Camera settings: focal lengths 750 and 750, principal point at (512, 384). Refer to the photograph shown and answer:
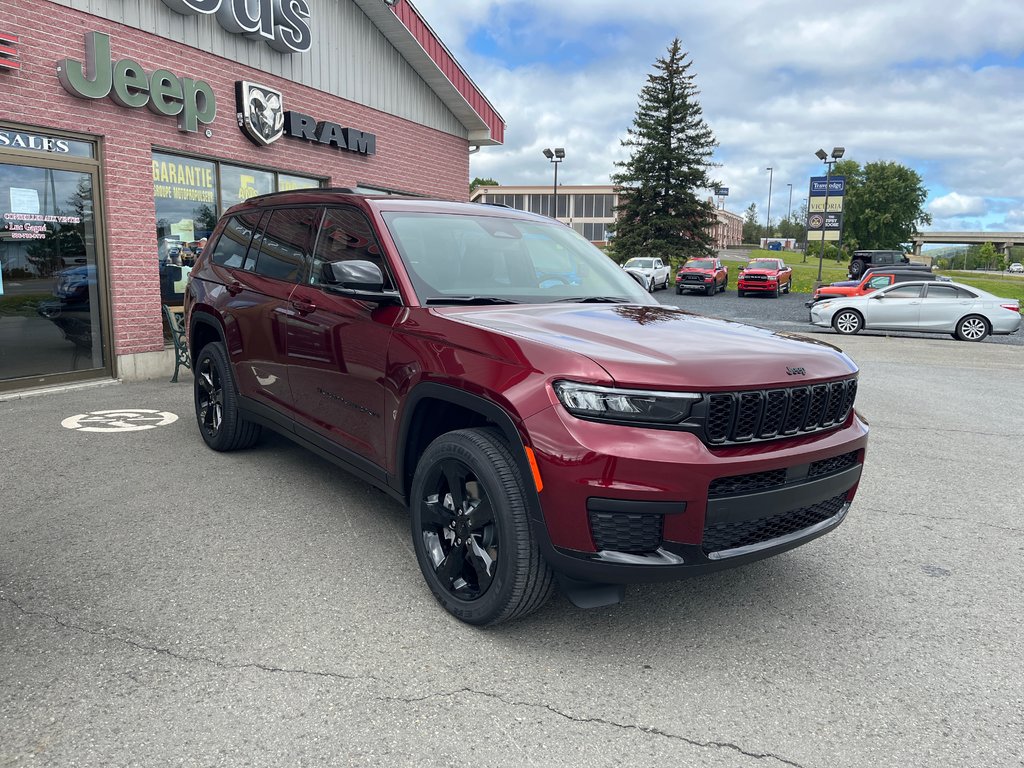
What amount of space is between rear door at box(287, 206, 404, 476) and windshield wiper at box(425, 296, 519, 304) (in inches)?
6.9

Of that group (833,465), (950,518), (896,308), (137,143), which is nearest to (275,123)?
(137,143)

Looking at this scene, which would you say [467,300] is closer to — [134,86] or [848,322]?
[134,86]

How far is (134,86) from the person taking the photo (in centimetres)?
874

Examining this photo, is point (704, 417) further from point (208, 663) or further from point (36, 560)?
point (36, 560)

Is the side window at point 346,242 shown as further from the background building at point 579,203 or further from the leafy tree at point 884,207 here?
the leafy tree at point 884,207

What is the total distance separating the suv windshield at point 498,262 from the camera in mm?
3682

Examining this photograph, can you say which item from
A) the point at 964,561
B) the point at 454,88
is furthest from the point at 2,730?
the point at 454,88

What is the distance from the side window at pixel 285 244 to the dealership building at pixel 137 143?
3546 mm

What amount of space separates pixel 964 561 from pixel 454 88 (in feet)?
41.3

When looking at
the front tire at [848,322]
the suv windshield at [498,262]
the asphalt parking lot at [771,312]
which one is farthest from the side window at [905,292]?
the suv windshield at [498,262]

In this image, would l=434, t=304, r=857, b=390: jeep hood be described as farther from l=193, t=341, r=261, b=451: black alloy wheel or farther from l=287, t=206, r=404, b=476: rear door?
l=193, t=341, r=261, b=451: black alloy wheel

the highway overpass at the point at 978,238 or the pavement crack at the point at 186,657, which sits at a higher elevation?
the highway overpass at the point at 978,238

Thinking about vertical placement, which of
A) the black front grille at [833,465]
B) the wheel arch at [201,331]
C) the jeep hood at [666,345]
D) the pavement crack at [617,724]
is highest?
the jeep hood at [666,345]

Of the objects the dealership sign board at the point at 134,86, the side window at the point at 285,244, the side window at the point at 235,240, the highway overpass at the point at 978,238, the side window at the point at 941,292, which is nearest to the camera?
the side window at the point at 285,244
